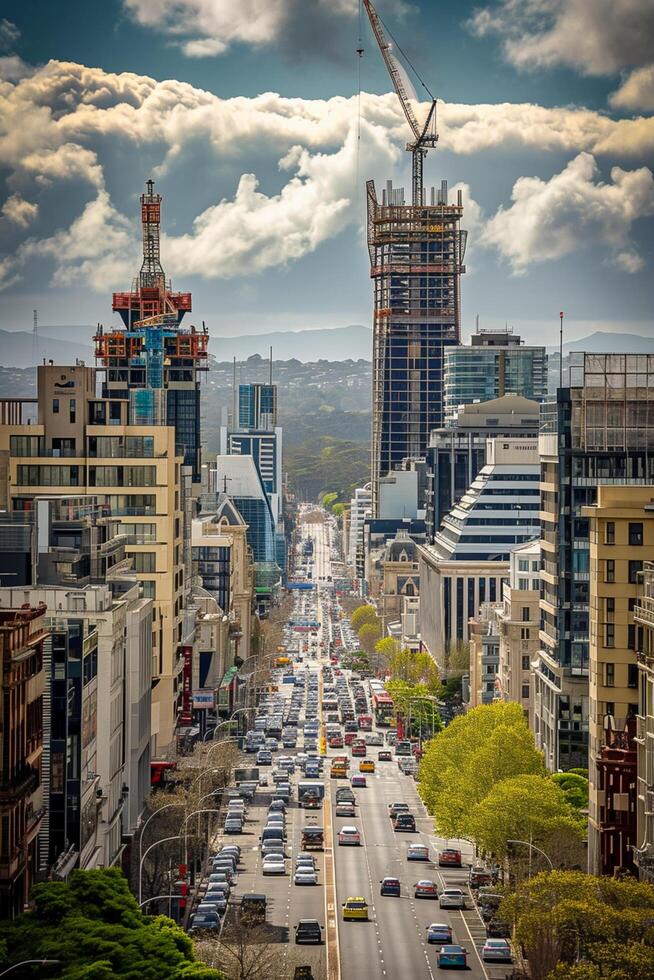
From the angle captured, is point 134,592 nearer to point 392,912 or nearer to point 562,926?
point 392,912

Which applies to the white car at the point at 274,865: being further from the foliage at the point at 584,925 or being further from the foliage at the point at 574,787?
the foliage at the point at 584,925

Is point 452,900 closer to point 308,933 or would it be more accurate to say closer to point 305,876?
point 305,876

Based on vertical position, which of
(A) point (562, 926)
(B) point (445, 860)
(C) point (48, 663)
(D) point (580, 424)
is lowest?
(B) point (445, 860)

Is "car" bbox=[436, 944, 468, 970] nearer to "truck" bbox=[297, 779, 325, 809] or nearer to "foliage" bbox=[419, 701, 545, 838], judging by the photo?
"foliage" bbox=[419, 701, 545, 838]

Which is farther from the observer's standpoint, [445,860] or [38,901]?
[445,860]

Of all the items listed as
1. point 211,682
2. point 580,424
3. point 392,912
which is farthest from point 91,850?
point 211,682

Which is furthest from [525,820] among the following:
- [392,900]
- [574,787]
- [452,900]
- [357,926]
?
[574,787]

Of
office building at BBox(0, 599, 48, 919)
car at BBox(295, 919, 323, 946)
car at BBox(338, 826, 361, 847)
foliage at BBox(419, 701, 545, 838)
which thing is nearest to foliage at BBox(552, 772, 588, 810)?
foliage at BBox(419, 701, 545, 838)
